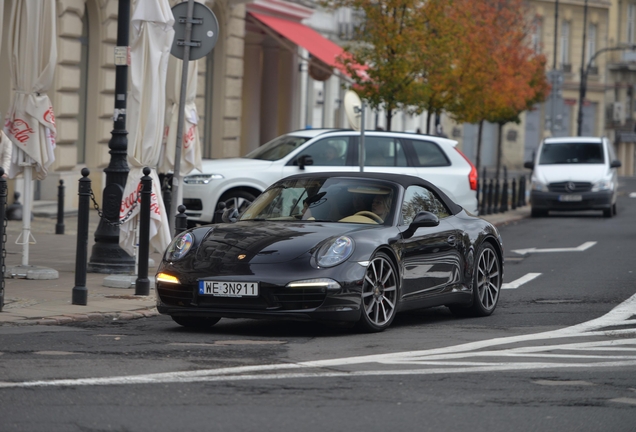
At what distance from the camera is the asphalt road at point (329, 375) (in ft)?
19.7

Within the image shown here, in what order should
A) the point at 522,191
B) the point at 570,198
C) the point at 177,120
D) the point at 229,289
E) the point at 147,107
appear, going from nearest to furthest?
the point at 229,289
the point at 147,107
the point at 177,120
the point at 570,198
the point at 522,191

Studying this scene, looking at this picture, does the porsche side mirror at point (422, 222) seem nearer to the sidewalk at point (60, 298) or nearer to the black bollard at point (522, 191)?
the sidewalk at point (60, 298)

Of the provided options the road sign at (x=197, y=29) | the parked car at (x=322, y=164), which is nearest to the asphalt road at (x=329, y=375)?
the road sign at (x=197, y=29)

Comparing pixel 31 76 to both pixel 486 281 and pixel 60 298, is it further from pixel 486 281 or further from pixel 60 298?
pixel 486 281

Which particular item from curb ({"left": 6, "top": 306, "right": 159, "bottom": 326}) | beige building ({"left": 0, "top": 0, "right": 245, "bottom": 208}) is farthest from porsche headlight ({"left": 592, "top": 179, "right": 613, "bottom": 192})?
curb ({"left": 6, "top": 306, "right": 159, "bottom": 326})

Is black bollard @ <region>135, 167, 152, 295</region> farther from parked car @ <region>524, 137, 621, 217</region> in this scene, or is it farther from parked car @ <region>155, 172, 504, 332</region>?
parked car @ <region>524, 137, 621, 217</region>

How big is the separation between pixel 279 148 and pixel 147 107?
732cm

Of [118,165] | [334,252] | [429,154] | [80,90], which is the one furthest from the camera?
[80,90]

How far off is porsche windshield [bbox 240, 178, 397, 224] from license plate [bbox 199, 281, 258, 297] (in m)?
1.12

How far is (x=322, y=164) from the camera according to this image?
19.2 metres

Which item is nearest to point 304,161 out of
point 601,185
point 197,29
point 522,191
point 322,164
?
point 322,164

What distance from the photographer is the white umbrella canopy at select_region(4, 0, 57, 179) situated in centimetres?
1223

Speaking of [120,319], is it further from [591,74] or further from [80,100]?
[591,74]

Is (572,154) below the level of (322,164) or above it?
above
